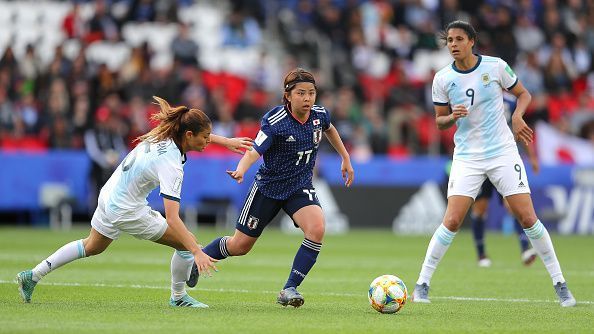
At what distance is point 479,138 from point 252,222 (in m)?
2.29

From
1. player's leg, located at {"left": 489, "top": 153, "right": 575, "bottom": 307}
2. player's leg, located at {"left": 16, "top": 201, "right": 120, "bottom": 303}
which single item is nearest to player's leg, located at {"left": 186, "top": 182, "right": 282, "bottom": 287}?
player's leg, located at {"left": 16, "top": 201, "right": 120, "bottom": 303}

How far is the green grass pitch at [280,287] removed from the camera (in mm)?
8404

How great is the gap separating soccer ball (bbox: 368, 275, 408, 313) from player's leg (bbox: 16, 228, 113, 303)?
→ 233 cm

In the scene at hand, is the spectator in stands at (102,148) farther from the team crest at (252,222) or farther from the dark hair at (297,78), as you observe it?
the dark hair at (297,78)

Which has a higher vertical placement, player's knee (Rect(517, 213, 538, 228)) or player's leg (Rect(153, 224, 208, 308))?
player's knee (Rect(517, 213, 538, 228))

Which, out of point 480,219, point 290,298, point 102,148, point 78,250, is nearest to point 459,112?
point 290,298

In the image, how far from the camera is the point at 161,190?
352 inches

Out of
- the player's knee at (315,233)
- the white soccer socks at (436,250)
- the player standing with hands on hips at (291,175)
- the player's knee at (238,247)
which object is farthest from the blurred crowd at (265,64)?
the player's knee at (315,233)

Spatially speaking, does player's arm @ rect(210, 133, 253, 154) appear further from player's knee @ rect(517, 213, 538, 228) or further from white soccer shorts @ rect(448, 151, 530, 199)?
player's knee @ rect(517, 213, 538, 228)

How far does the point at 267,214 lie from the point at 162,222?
1.11 m

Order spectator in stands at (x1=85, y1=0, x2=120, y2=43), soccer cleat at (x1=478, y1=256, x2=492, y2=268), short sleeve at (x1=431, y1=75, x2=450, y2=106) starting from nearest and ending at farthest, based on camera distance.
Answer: short sleeve at (x1=431, y1=75, x2=450, y2=106) < soccer cleat at (x1=478, y1=256, x2=492, y2=268) < spectator in stands at (x1=85, y1=0, x2=120, y2=43)

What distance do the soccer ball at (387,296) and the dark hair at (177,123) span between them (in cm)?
200

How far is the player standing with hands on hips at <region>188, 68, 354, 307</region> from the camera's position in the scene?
9844mm

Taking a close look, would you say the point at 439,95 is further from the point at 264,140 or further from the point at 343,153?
the point at 264,140
